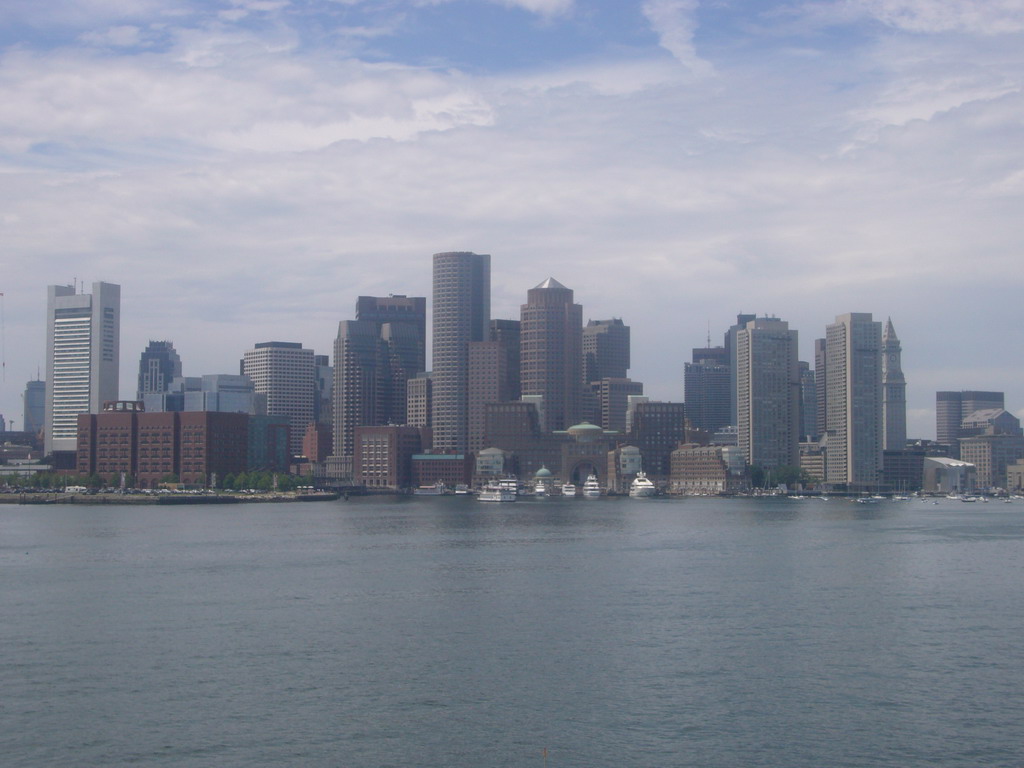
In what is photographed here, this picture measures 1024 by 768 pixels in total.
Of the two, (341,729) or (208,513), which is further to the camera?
(208,513)

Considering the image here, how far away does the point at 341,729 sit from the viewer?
4406 cm

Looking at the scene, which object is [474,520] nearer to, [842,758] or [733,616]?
[733,616]

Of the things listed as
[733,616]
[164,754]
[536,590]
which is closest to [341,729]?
[164,754]

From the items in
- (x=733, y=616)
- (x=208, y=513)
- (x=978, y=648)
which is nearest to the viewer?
(x=978, y=648)

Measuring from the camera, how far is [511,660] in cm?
5497

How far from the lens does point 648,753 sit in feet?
136

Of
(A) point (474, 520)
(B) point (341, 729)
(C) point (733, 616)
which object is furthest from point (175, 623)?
(A) point (474, 520)

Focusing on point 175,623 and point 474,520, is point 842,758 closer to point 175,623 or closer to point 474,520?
point 175,623

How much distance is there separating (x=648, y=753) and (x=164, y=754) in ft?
51.3

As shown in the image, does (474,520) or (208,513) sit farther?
(208,513)

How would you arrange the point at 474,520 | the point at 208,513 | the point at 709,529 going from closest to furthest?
the point at 709,529 < the point at 474,520 < the point at 208,513

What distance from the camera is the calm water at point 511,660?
4238cm

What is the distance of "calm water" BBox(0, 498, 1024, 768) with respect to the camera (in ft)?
139

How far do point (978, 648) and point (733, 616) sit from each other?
13178 mm
